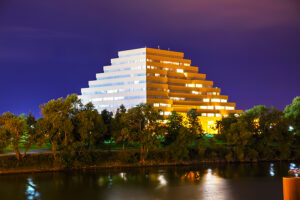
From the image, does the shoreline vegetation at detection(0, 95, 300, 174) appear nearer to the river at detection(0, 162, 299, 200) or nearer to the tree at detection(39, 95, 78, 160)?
the tree at detection(39, 95, 78, 160)

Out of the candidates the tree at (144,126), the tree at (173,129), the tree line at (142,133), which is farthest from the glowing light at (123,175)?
the tree at (173,129)

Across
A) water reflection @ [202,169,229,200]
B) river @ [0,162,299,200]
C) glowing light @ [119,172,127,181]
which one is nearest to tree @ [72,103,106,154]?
river @ [0,162,299,200]

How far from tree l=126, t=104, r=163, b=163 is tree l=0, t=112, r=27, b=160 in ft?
86.8

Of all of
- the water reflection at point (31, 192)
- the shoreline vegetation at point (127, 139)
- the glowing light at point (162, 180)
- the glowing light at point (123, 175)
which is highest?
the shoreline vegetation at point (127, 139)

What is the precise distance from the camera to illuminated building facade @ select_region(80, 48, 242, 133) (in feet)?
492

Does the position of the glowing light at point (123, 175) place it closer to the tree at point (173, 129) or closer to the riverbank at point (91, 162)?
the riverbank at point (91, 162)

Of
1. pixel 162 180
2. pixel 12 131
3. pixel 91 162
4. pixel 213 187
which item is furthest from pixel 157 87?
pixel 213 187

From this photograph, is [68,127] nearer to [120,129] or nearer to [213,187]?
[120,129]

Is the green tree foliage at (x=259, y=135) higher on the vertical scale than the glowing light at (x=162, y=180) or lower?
higher

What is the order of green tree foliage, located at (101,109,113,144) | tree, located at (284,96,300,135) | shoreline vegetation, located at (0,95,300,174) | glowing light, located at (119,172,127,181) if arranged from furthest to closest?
tree, located at (284,96,300,135) < green tree foliage, located at (101,109,113,144) < shoreline vegetation, located at (0,95,300,174) < glowing light, located at (119,172,127,181)

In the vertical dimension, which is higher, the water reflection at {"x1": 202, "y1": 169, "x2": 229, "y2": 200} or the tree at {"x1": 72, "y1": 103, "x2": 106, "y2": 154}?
the tree at {"x1": 72, "y1": 103, "x2": 106, "y2": 154}

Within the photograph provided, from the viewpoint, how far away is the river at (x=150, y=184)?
5750 centimetres

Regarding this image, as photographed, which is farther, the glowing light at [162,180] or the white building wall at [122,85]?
the white building wall at [122,85]

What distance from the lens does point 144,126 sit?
9331 cm
